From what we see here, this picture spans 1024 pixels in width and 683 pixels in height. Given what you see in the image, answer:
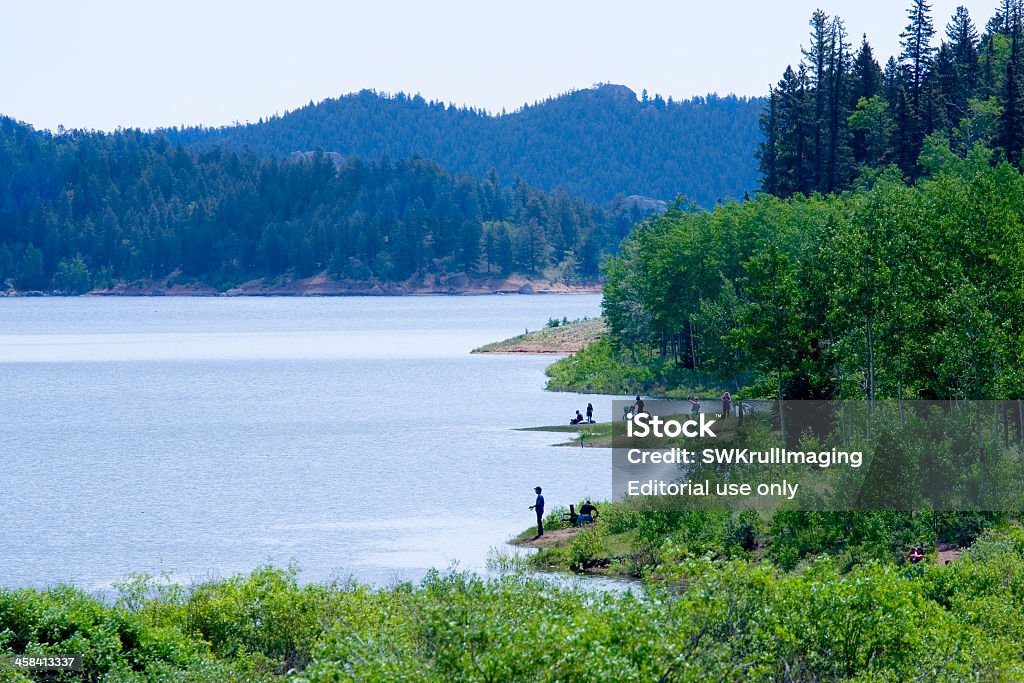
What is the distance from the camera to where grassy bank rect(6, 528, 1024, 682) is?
1958 cm

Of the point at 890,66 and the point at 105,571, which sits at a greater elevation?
the point at 890,66

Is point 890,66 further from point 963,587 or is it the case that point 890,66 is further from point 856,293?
point 963,587

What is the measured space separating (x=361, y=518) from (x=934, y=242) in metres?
21.9

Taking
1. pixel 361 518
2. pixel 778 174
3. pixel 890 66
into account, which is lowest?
pixel 361 518

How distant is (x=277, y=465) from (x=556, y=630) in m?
43.5

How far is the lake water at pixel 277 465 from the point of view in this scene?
41188mm

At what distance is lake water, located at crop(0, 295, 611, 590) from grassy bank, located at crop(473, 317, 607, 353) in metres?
3.72

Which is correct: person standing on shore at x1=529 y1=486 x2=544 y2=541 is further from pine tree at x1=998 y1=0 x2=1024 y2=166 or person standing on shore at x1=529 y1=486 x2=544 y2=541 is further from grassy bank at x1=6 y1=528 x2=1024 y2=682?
pine tree at x1=998 y1=0 x2=1024 y2=166

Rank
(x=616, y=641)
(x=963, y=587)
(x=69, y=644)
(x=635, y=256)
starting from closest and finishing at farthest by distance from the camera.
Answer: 1. (x=616, y=641)
2. (x=69, y=644)
3. (x=963, y=587)
4. (x=635, y=256)

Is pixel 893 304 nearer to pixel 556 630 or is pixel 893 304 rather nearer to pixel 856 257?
pixel 856 257

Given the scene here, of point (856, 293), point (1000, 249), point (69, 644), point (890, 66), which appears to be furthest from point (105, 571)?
point (890, 66)

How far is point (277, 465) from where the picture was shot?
6138 cm

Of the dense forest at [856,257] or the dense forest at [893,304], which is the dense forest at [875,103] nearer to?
the dense forest at [856,257]

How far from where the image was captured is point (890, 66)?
138 m
